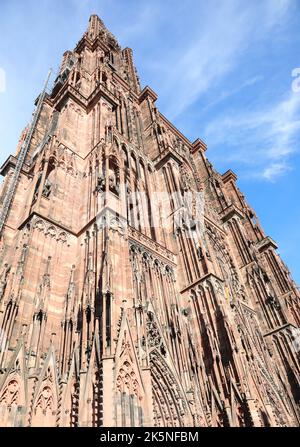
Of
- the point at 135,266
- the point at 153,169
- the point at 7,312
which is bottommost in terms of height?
the point at 7,312

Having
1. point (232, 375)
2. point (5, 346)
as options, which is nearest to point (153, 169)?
point (232, 375)

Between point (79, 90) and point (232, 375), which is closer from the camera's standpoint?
point (232, 375)

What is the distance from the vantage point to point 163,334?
12641 millimetres

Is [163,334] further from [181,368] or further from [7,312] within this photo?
[7,312]

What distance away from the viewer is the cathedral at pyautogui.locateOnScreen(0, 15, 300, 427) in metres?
8.78

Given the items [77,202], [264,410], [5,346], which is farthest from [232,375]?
[77,202]

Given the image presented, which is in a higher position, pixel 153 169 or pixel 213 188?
pixel 213 188

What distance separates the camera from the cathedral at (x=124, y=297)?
8.78m

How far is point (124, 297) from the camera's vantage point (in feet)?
35.4

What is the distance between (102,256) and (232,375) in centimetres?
640

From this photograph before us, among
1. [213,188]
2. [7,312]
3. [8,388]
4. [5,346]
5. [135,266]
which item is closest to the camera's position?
[8,388]

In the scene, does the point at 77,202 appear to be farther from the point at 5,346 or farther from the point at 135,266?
the point at 5,346

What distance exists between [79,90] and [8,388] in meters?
20.1

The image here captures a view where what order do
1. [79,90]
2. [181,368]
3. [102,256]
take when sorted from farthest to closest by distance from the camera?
1. [79,90]
2. [181,368]
3. [102,256]
